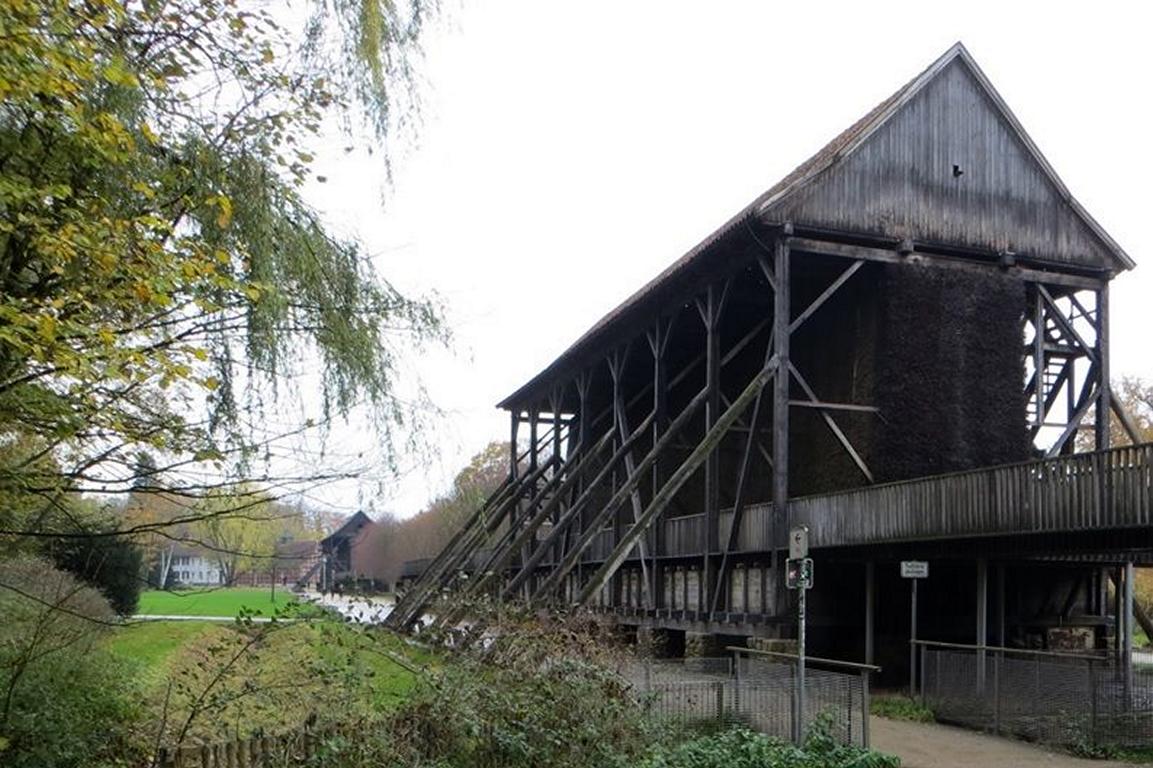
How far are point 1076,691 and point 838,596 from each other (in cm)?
773

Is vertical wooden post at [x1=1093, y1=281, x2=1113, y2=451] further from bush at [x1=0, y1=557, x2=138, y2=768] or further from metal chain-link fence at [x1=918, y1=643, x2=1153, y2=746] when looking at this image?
bush at [x1=0, y1=557, x2=138, y2=768]

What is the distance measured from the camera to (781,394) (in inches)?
851

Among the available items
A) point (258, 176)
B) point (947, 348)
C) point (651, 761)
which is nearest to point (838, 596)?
point (947, 348)

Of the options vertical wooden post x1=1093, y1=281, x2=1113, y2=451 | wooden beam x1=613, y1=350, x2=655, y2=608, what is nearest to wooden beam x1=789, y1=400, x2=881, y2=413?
vertical wooden post x1=1093, y1=281, x2=1113, y2=451

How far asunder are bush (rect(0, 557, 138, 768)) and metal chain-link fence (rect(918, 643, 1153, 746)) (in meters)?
11.7

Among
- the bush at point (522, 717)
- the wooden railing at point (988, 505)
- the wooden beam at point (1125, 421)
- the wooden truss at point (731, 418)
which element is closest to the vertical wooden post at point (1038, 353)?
the wooden truss at point (731, 418)

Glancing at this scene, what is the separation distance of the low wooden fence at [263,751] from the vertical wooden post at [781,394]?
14.2 m

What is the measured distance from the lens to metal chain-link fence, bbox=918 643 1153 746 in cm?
1437

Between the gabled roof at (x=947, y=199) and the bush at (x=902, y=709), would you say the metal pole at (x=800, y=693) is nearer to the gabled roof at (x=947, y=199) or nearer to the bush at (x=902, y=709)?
the bush at (x=902, y=709)

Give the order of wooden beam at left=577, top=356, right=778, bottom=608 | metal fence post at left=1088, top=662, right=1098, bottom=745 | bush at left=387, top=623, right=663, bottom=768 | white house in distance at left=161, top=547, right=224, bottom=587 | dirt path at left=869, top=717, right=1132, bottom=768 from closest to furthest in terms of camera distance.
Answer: white house in distance at left=161, top=547, right=224, bottom=587 → bush at left=387, top=623, right=663, bottom=768 → dirt path at left=869, top=717, right=1132, bottom=768 → metal fence post at left=1088, top=662, right=1098, bottom=745 → wooden beam at left=577, top=356, right=778, bottom=608

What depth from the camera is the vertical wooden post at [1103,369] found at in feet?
78.7

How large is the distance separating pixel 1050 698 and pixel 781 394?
8.20m

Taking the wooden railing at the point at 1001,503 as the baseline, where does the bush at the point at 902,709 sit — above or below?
below

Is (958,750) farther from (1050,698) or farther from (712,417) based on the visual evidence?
(712,417)
